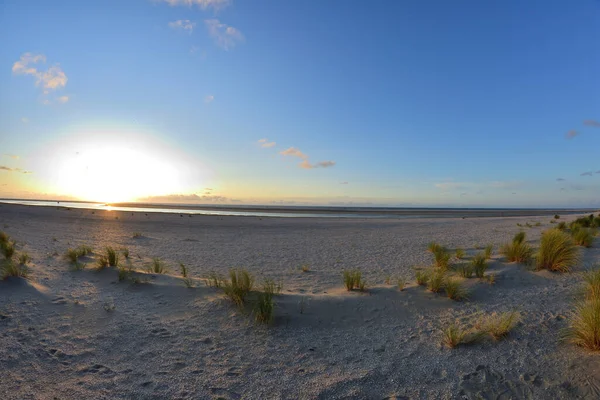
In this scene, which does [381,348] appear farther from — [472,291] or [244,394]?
[472,291]

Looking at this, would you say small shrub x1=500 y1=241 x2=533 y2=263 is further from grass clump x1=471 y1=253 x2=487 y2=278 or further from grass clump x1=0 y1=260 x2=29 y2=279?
grass clump x1=0 y1=260 x2=29 y2=279

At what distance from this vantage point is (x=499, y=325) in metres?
4.67

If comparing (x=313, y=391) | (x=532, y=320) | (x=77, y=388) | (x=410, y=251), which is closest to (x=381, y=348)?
(x=313, y=391)

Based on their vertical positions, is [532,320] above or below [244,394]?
above

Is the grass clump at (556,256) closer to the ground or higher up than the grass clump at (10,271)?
higher up

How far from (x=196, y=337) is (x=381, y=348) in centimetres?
272

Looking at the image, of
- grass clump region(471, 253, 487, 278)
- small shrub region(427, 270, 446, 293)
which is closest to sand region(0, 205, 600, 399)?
small shrub region(427, 270, 446, 293)

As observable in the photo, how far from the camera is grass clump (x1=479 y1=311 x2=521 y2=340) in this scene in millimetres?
4551

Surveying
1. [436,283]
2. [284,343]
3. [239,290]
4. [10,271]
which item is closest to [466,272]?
[436,283]

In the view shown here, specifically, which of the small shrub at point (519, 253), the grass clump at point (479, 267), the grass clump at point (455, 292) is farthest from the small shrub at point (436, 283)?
the small shrub at point (519, 253)

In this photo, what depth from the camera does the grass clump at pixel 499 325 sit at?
455cm

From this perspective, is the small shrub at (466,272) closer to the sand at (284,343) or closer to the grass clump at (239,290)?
the sand at (284,343)

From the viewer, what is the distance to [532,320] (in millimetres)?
5020

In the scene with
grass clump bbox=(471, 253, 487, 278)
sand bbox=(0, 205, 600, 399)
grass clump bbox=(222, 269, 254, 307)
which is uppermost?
grass clump bbox=(471, 253, 487, 278)
